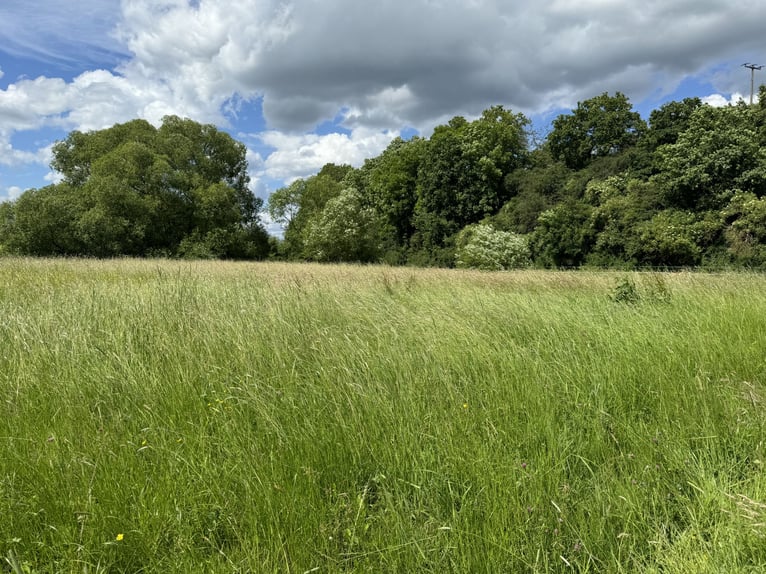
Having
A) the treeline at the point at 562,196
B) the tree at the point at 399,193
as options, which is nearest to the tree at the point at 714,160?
the treeline at the point at 562,196

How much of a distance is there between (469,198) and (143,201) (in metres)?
28.6

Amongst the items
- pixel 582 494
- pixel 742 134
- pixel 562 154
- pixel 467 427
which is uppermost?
pixel 562 154

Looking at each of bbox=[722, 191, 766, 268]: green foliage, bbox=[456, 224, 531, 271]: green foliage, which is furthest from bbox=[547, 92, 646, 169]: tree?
bbox=[456, 224, 531, 271]: green foliage

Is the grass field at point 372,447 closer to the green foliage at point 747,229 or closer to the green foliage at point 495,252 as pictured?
the green foliage at point 495,252

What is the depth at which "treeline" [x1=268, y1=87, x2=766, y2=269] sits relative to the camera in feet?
81.7

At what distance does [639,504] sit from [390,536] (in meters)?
1.14

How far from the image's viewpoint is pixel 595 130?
38.1m

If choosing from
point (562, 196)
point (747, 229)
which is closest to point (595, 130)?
point (562, 196)

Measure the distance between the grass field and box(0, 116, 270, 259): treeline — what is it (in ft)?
86.7

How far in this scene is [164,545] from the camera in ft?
5.58

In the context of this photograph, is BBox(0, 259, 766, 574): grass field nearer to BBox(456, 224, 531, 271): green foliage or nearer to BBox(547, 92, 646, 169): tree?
BBox(456, 224, 531, 271): green foliage

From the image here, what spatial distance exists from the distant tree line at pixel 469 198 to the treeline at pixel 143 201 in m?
0.10

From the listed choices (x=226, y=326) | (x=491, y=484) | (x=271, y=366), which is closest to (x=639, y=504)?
(x=491, y=484)

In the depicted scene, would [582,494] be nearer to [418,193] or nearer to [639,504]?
[639,504]
